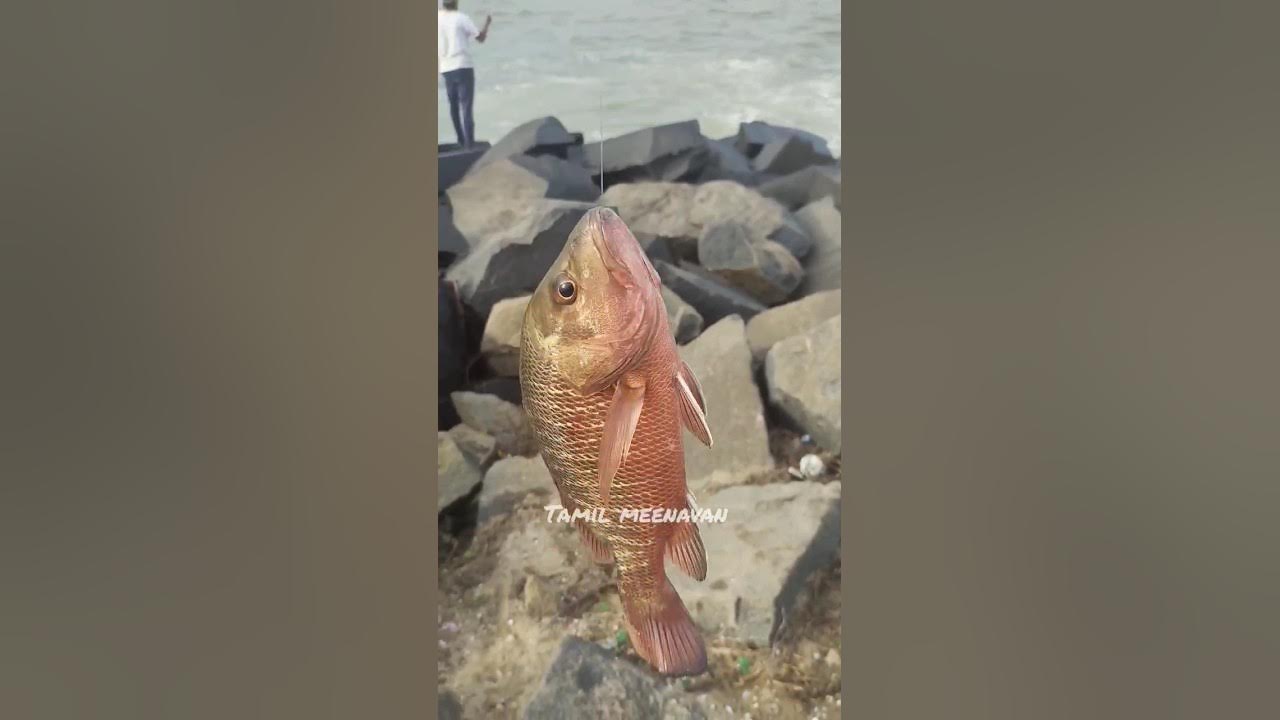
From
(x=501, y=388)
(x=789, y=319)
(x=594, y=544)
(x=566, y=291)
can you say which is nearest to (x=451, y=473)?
(x=501, y=388)

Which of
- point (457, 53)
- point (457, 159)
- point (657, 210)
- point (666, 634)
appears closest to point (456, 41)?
point (457, 53)

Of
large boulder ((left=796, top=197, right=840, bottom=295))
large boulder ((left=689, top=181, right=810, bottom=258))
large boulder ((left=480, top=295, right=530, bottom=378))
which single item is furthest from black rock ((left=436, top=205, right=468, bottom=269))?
large boulder ((left=796, top=197, right=840, bottom=295))

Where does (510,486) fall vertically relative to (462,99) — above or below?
below

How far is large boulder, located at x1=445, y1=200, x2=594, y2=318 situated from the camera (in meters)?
1.81

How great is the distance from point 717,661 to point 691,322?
2.27 feet

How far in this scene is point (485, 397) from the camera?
A: 1.82 m

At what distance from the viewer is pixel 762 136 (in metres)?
1.82

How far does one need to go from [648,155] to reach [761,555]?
0.85 meters

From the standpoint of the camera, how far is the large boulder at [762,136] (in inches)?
71.8

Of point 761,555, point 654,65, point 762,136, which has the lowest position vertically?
point 761,555

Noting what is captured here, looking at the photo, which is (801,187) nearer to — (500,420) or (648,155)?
(648,155)

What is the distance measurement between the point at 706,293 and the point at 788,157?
33 centimetres

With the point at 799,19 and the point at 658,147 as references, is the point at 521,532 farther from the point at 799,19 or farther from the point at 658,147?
the point at 799,19

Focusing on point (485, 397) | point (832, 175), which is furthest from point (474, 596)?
point (832, 175)
